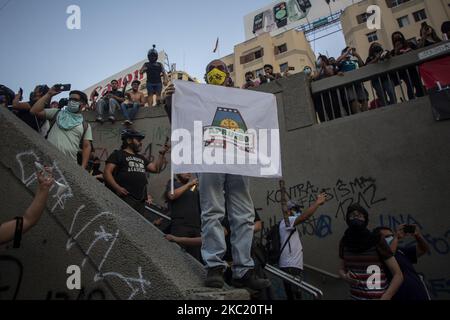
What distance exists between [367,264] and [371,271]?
3.0 inches

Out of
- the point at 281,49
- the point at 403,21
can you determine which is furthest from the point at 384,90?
the point at 281,49

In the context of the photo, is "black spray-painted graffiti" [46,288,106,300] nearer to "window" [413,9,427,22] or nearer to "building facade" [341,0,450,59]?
"building facade" [341,0,450,59]

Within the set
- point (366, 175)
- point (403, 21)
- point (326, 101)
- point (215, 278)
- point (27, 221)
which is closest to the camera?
point (27, 221)

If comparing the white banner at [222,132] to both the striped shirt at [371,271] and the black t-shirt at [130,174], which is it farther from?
the black t-shirt at [130,174]

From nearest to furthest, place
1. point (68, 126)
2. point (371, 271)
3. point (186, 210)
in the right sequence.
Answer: point (371, 271) < point (186, 210) < point (68, 126)

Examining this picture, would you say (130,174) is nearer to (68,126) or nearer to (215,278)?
(68,126)

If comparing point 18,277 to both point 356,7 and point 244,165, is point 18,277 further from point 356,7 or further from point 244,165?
point 356,7

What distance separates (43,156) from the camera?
8.07ft

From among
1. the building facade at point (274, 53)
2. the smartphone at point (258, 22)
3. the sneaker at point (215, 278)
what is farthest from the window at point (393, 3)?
the sneaker at point (215, 278)

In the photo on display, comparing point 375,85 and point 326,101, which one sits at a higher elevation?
point 375,85

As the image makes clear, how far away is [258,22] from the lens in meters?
35.9

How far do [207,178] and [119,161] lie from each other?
1.99m

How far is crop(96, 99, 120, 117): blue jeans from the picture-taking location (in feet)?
29.7
